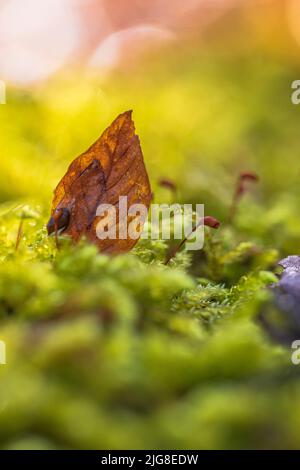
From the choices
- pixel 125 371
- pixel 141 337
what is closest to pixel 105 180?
pixel 141 337

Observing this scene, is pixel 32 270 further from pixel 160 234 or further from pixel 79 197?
pixel 160 234

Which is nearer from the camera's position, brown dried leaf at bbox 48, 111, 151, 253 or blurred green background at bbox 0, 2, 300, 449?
blurred green background at bbox 0, 2, 300, 449

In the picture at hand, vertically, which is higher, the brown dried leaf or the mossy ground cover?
the brown dried leaf

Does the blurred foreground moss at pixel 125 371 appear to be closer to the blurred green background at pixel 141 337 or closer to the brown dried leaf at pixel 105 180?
the blurred green background at pixel 141 337

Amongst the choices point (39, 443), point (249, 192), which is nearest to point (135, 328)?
point (39, 443)

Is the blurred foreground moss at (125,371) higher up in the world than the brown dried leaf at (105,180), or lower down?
lower down

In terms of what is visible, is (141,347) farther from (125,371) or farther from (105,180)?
(105,180)

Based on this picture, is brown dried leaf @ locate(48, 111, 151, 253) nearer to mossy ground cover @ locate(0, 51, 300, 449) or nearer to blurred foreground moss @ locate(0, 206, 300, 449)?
mossy ground cover @ locate(0, 51, 300, 449)

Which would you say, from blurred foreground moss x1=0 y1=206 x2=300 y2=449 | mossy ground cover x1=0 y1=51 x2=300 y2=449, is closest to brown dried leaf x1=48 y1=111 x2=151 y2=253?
mossy ground cover x1=0 y1=51 x2=300 y2=449

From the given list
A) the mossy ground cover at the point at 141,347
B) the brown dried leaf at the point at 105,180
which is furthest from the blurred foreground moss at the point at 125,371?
the brown dried leaf at the point at 105,180
